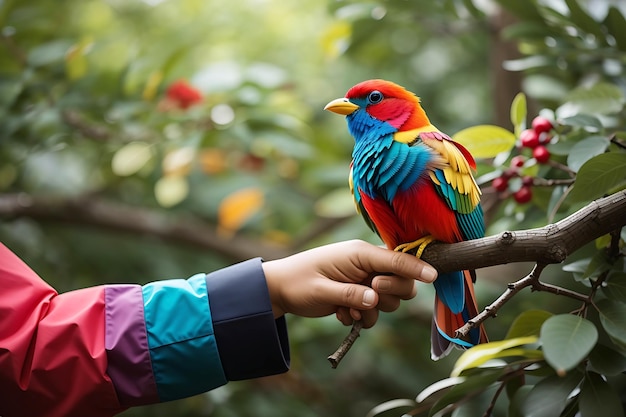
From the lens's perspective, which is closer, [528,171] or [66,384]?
Answer: [66,384]

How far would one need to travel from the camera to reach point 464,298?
0.90 meters

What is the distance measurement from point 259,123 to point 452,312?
0.97 m

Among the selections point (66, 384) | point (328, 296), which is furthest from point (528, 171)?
point (66, 384)

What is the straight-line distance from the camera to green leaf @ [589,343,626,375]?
2.56ft

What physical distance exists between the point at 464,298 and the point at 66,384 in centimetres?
59

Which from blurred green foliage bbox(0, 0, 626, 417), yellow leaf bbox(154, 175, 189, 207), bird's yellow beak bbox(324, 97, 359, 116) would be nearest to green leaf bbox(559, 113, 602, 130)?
blurred green foliage bbox(0, 0, 626, 417)

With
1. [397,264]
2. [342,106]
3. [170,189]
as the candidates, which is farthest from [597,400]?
[170,189]

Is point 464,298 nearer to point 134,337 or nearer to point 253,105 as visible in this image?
point 134,337

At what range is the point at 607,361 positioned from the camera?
2.61 ft

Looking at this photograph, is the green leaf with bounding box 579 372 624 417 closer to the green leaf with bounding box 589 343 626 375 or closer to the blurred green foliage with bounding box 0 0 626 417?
the green leaf with bounding box 589 343 626 375

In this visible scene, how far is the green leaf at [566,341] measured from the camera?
647mm

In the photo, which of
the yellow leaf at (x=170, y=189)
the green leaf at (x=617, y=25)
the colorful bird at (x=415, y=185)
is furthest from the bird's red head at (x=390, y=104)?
→ the yellow leaf at (x=170, y=189)

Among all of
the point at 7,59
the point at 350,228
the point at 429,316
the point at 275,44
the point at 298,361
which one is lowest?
the point at 298,361

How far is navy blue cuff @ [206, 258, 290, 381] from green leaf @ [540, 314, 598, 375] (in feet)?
1.38
